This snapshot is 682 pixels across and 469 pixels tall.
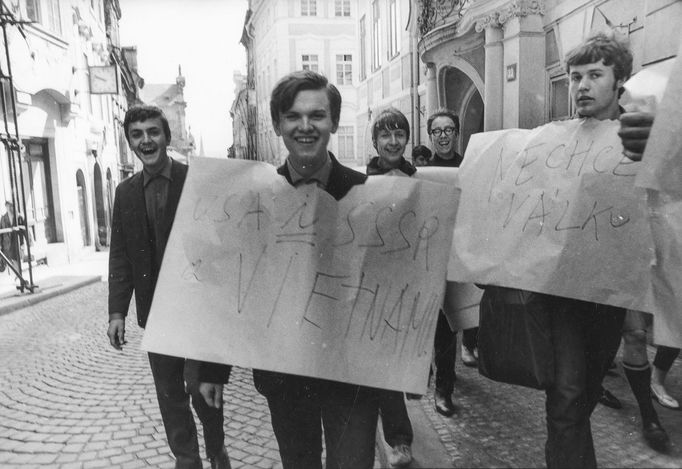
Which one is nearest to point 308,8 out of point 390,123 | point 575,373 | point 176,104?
point 390,123

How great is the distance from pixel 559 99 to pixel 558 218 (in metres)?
6.17

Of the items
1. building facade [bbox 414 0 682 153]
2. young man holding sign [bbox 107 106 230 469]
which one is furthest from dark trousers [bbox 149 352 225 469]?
building facade [bbox 414 0 682 153]

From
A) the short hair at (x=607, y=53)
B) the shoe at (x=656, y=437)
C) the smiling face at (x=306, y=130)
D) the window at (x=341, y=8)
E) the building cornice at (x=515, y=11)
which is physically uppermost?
the window at (x=341, y=8)

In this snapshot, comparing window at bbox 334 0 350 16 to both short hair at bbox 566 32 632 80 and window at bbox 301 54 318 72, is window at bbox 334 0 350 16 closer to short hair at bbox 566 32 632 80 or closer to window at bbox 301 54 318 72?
window at bbox 301 54 318 72

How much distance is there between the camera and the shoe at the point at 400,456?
2.71 metres

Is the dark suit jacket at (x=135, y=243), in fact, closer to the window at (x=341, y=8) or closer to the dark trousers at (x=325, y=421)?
the dark trousers at (x=325, y=421)

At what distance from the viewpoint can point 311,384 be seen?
1784 millimetres

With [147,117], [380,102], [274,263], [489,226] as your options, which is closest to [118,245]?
[147,117]

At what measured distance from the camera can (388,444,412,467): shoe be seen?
271 centimetres

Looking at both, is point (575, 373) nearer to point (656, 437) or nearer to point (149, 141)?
point (656, 437)

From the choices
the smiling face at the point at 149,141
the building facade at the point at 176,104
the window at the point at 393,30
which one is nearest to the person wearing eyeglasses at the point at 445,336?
the smiling face at the point at 149,141

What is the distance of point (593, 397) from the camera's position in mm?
2029

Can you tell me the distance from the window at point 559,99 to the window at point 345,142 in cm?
1547

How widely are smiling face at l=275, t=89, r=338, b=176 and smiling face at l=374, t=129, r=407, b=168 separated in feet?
4.11
